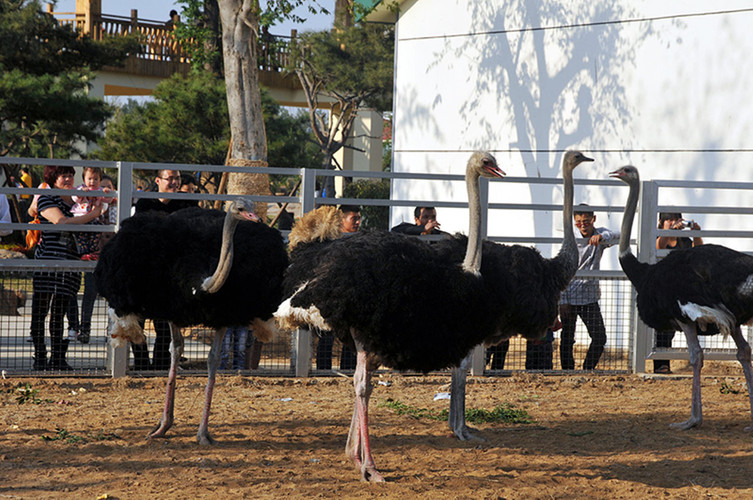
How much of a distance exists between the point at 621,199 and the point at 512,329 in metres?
5.70

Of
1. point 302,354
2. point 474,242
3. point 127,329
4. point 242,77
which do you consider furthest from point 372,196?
point 474,242

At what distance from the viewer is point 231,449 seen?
567 cm

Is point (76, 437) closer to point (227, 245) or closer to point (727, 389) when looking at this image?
point (227, 245)

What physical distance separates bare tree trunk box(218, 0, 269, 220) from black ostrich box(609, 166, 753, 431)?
20.4ft

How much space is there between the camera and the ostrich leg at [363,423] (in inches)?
196

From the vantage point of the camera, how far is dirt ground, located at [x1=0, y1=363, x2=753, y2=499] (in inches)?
194

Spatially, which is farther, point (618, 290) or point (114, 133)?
point (114, 133)

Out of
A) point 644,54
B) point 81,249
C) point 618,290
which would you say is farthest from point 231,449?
point 644,54

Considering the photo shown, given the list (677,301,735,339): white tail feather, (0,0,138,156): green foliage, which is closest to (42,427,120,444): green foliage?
(677,301,735,339): white tail feather

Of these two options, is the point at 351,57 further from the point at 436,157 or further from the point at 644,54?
the point at 644,54

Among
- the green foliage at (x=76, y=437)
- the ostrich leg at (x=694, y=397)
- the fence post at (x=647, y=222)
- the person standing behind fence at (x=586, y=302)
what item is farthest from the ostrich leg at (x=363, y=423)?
the fence post at (x=647, y=222)

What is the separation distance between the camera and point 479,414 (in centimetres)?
676

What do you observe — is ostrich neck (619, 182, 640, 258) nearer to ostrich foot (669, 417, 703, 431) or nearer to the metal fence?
the metal fence


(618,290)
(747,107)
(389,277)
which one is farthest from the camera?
(747,107)
